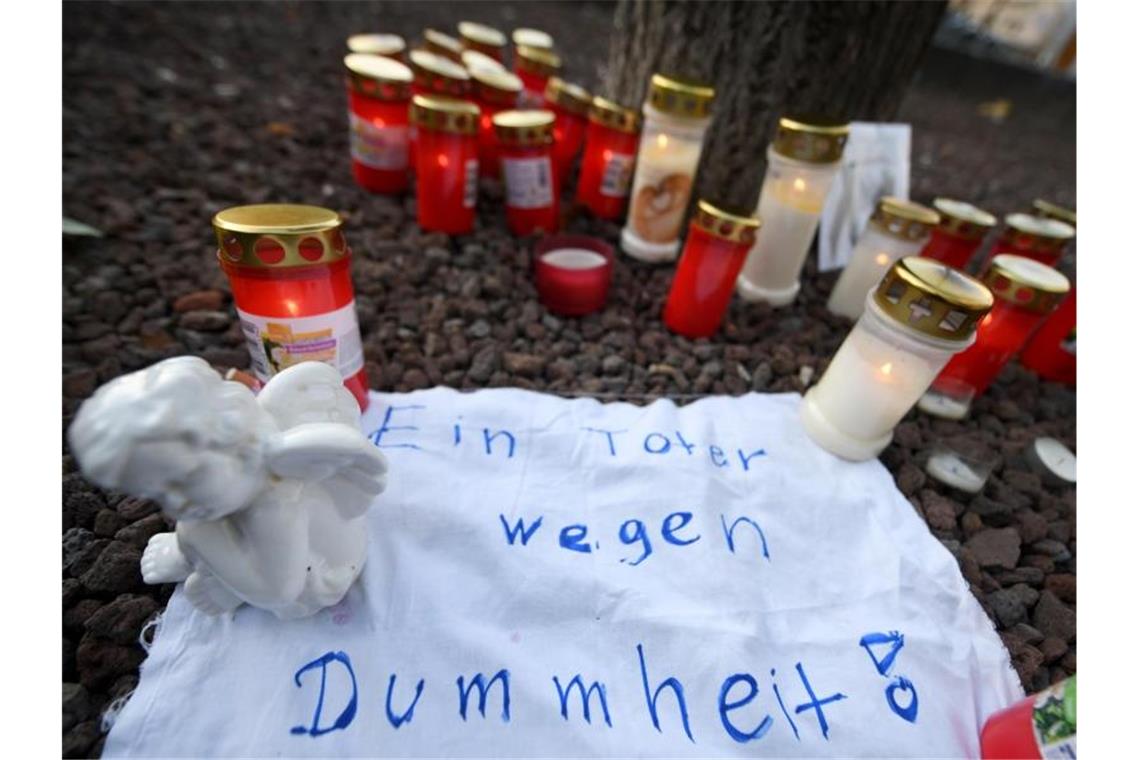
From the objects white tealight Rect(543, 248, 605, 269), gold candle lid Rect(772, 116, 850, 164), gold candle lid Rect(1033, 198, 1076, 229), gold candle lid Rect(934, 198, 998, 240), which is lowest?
white tealight Rect(543, 248, 605, 269)

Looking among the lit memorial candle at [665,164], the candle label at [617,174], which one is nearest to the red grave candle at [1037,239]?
the lit memorial candle at [665,164]

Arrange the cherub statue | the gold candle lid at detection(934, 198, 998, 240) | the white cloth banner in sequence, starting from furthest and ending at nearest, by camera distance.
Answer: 1. the gold candle lid at detection(934, 198, 998, 240)
2. the white cloth banner
3. the cherub statue

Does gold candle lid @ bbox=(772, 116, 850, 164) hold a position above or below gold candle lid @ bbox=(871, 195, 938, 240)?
above

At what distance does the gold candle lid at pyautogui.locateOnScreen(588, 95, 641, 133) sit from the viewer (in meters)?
1.22

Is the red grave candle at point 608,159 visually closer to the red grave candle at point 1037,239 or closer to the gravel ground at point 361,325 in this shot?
the gravel ground at point 361,325

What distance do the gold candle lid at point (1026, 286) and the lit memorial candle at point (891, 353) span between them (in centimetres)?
16

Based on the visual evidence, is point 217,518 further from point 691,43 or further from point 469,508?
point 691,43

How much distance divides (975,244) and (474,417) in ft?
3.46

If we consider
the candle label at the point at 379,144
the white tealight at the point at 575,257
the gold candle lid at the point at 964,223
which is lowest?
the white tealight at the point at 575,257

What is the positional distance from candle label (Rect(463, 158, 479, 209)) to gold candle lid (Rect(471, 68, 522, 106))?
0.18m

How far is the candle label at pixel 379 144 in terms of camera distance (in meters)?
1.27

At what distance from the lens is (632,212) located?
1.26 meters

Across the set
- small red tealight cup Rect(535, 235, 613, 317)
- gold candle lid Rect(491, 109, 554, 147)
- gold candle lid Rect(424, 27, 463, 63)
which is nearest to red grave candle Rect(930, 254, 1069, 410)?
small red tealight cup Rect(535, 235, 613, 317)

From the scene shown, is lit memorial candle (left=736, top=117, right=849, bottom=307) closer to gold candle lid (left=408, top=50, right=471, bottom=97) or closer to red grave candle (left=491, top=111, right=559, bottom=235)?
red grave candle (left=491, top=111, right=559, bottom=235)
